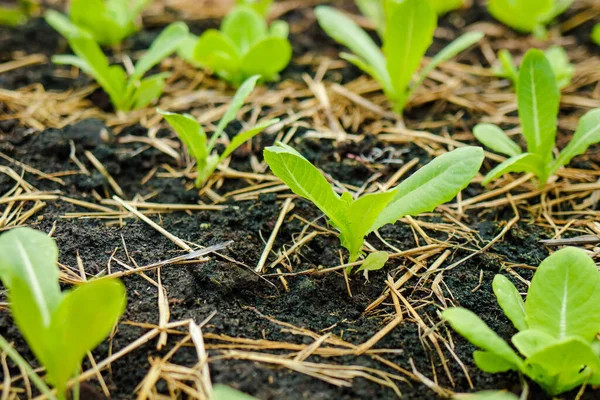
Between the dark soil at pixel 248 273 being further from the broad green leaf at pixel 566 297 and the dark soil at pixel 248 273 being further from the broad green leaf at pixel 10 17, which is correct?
the broad green leaf at pixel 10 17

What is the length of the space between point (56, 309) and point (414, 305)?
77cm

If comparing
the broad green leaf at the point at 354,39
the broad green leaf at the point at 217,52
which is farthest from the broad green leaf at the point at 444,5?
the broad green leaf at the point at 217,52

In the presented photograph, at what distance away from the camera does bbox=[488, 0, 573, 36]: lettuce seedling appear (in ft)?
A: 7.95

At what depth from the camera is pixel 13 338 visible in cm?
116

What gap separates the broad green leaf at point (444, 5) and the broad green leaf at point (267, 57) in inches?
34.0

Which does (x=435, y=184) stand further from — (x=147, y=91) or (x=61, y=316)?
(x=147, y=91)

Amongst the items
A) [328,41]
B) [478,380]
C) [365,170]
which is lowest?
[478,380]

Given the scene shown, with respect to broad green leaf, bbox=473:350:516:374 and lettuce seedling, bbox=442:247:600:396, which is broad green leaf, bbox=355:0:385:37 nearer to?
lettuce seedling, bbox=442:247:600:396

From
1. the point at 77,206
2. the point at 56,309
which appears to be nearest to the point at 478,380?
the point at 56,309

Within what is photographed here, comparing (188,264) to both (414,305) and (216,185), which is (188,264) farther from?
(414,305)

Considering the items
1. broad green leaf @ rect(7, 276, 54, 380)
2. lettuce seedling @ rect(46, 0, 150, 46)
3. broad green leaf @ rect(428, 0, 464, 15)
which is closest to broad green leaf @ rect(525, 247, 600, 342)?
broad green leaf @ rect(7, 276, 54, 380)

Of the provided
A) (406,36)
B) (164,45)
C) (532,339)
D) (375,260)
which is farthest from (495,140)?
(164,45)

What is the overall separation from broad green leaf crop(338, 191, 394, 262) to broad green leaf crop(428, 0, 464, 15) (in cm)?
161

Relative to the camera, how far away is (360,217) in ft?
4.17
